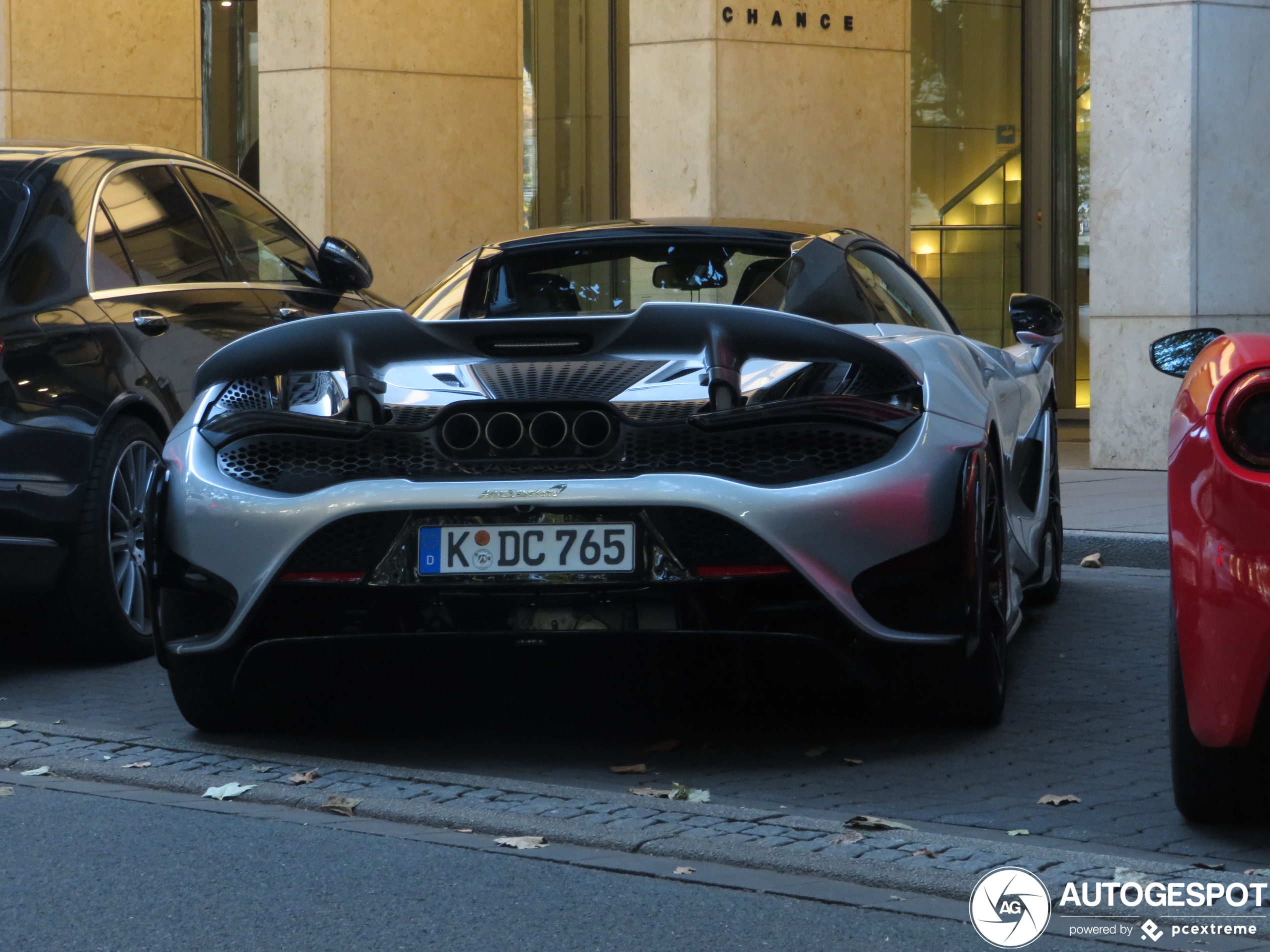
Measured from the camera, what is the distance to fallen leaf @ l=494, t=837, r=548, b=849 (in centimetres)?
413

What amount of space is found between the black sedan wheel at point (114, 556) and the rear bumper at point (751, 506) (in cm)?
158

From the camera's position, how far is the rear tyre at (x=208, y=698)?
5.13 m

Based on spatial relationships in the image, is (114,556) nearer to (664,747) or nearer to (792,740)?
(664,747)

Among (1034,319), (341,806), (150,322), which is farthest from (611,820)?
(150,322)

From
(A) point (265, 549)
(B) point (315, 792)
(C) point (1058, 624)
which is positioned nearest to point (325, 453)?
(A) point (265, 549)

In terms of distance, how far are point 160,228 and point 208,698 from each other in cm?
255

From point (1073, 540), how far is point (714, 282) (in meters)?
3.65

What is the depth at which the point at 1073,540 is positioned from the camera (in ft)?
28.9

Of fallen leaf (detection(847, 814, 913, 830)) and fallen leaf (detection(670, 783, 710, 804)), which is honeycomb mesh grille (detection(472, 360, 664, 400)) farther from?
fallen leaf (detection(847, 814, 913, 830))

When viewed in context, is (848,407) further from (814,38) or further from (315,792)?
(814,38)

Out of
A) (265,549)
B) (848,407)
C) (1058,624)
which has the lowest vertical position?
(1058,624)

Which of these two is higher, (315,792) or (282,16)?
(282,16)

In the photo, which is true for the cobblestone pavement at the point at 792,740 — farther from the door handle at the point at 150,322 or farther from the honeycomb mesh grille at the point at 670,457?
the door handle at the point at 150,322

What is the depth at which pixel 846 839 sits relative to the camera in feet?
13.3
